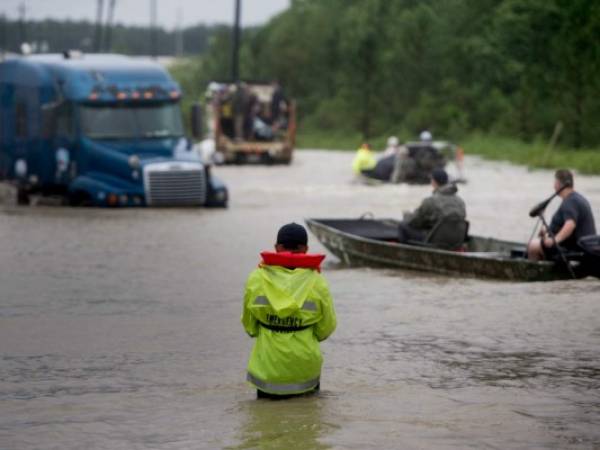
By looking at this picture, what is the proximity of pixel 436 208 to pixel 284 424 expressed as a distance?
32.7ft

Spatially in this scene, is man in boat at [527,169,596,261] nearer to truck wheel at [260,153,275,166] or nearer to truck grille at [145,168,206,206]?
truck grille at [145,168,206,206]

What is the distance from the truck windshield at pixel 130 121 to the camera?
30828 mm

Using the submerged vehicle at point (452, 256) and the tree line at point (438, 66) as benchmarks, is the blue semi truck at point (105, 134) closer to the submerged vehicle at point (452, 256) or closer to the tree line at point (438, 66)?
the submerged vehicle at point (452, 256)

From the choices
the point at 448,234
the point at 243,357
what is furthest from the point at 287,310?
the point at 448,234

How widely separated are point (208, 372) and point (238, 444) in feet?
10.1

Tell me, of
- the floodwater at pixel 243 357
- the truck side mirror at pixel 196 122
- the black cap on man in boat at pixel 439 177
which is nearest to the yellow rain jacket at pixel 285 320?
the floodwater at pixel 243 357

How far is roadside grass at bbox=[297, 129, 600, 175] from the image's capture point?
53.0 meters

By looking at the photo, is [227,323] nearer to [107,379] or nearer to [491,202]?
[107,379]

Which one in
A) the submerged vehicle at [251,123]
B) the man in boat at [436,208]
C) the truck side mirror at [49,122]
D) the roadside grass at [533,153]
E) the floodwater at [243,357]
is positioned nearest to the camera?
the floodwater at [243,357]

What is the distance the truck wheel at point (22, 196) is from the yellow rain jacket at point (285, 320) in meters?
23.3

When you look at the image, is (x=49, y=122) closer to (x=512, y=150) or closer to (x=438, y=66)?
(x=512, y=150)

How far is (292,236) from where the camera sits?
1002 centimetres

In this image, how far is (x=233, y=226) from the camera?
94.1 ft

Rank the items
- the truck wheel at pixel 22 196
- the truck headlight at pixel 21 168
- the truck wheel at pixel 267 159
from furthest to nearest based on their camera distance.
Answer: the truck wheel at pixel 267 159
the truck wheel at pixel 22 196
the truck headlight at pixel 21 168
